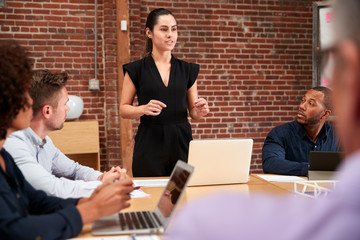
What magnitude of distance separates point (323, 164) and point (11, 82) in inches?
61.6

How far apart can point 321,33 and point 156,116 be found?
292 cm

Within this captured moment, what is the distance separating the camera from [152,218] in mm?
1408

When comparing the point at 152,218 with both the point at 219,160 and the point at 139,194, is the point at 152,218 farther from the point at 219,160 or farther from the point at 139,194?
the point at 219,160

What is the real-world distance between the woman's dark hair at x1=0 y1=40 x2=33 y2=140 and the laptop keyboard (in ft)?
1.60

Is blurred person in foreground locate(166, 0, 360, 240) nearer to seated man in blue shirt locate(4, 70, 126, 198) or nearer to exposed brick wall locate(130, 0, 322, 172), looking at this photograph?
seated man in blue shirt locate(4, 70, 126, 198)

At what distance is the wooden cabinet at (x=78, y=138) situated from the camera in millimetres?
4196

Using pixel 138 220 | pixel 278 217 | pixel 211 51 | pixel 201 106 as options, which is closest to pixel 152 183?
pixel 201 106

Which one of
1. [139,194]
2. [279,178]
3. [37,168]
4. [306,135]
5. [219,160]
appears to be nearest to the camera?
[37,168]

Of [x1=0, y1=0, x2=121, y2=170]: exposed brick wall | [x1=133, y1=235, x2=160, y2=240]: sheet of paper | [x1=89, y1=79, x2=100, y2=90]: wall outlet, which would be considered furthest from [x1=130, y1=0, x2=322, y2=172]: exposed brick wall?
[x1=133, y1=235, x2=160, y2=240]: sheet of paper

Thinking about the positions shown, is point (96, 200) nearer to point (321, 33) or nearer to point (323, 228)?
point (323, 228)

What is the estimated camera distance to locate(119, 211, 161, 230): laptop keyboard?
1303 millimetres

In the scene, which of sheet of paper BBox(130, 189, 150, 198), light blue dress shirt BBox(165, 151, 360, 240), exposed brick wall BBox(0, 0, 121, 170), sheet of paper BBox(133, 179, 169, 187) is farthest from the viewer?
exposed brick wall BBox(0, 0, 121, 170)

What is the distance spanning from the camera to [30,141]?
1801mm

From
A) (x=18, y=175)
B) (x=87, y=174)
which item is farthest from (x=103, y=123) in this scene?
(x=18, y=175)
